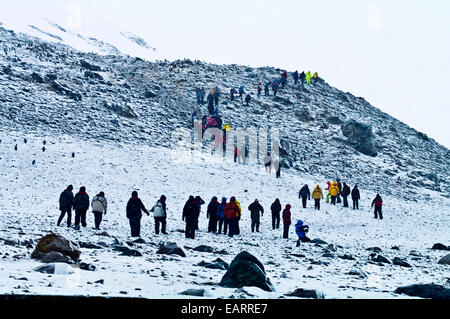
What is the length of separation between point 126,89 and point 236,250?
41439mm

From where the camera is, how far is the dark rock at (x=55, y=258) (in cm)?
886

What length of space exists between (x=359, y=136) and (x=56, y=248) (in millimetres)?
48058

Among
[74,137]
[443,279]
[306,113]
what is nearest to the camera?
[443,279]

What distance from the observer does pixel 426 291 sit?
784cm

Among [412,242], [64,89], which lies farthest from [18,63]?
[412,242]

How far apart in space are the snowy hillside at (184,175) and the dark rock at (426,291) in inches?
13.8

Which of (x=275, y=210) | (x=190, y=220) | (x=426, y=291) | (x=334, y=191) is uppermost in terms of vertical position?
(x=334, y=191)

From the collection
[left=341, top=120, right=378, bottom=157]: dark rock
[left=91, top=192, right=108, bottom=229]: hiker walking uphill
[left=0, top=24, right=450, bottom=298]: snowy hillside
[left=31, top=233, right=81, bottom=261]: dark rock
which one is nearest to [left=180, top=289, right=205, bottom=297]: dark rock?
[left=0, top=24, right=450, bottom=298]: snowy hillside

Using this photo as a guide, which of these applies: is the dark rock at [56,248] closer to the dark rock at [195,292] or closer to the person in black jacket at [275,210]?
the dark rock at [195,292]

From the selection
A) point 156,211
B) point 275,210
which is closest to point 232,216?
point 156,211

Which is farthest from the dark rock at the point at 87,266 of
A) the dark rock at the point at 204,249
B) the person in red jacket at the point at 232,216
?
the person in red jacket at the point at 232,216

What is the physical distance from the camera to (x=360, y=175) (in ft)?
152

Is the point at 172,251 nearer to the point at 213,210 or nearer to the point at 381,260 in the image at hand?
the point at 381,260

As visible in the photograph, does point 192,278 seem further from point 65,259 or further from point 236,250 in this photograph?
point 236,250
